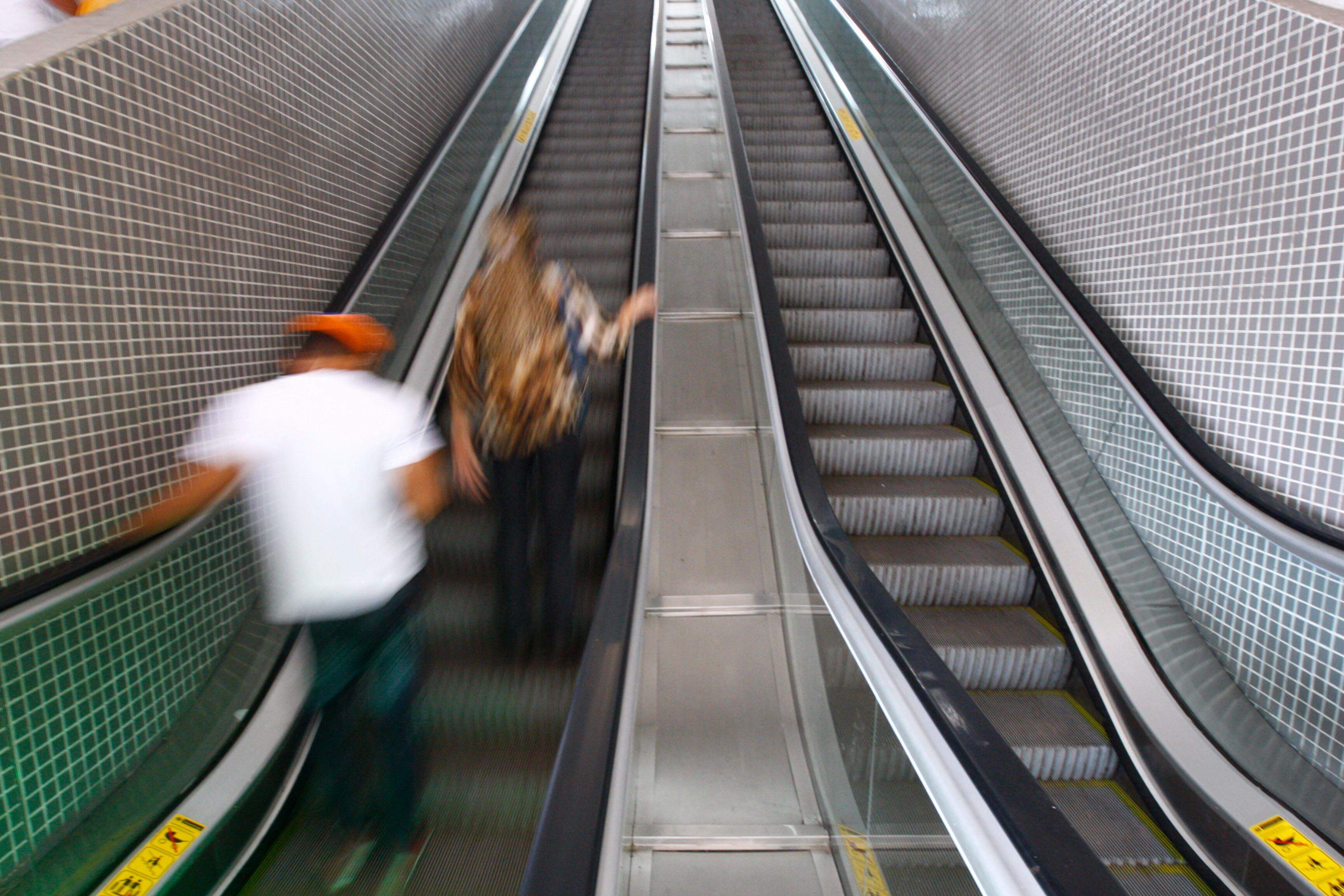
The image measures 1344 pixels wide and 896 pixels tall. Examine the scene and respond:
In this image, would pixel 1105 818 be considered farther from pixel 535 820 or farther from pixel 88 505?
pixel 88 505

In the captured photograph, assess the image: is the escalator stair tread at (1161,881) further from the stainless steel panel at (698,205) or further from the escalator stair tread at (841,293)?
the stainless steel panel at (698,205)

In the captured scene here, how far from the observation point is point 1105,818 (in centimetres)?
231

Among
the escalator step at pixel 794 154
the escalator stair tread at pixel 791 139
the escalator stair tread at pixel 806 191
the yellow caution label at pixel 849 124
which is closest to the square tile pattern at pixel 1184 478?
the escalator stair tread at pixel 806 191

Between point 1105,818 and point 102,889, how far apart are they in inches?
109

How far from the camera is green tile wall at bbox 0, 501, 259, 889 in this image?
150 cm

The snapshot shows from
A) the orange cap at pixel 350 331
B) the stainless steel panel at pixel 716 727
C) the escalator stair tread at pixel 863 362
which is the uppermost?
the orange cap at pixel 350 331

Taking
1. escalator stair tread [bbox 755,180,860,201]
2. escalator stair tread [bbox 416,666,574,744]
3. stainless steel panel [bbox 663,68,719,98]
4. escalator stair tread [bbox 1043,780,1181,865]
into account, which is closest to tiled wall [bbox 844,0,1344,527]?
escalator stair tread [bbox 1043,780,1181,865]

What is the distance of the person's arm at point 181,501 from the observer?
5.52ft

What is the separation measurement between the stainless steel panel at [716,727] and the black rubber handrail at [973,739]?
756 mm

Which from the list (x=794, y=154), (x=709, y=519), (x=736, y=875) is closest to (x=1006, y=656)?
(x=709, y=519)

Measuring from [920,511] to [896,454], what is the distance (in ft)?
1.23

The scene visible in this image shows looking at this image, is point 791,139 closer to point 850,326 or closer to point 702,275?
point 702,275

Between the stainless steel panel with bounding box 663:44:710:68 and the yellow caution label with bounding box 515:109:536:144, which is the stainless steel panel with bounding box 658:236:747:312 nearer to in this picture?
the yellow caution label with bounding box 515:109:536:144

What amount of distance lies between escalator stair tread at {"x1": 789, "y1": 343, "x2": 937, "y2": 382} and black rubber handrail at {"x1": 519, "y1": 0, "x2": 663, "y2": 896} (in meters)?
1.70
